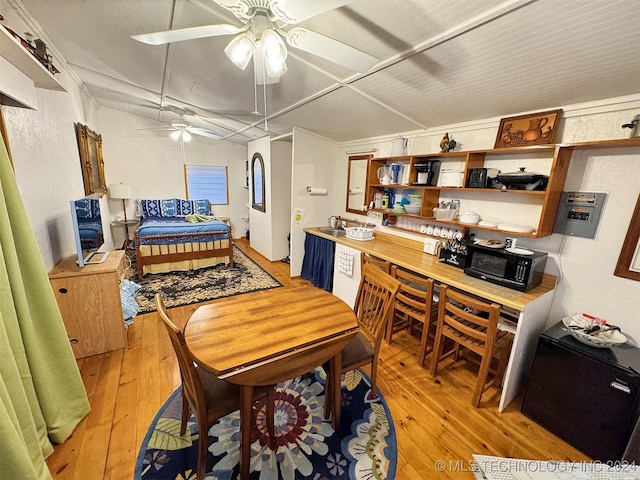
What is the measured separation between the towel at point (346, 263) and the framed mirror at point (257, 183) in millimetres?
2258

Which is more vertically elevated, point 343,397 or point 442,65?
point 442,65

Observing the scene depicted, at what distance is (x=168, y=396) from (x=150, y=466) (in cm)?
49

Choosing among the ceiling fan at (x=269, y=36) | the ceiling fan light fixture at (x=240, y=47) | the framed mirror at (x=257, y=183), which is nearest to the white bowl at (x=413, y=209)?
the ceiling fan at (x=269, y=36)

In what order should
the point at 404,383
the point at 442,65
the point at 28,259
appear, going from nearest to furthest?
1. the point at 28,259
2. the point at 442,65
3. the point at 404,383

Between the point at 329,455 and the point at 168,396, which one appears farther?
the point at 168,396

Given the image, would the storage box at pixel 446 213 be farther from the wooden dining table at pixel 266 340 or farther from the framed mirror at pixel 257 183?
the framed mirror at pixel 257 183

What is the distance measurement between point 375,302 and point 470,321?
68 cm

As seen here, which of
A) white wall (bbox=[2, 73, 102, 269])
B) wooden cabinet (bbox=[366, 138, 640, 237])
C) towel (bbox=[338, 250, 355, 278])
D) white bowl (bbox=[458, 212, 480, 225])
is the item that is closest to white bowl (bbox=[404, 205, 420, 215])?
wooden cabinet (bbox=[366, 138, 640, 237])

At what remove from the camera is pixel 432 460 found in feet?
4.86

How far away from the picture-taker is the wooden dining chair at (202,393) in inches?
44.7

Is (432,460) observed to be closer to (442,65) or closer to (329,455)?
(329,455)

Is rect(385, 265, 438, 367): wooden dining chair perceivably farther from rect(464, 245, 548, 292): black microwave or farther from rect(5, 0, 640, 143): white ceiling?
rect(5, 0, 640, 143): white ceiling

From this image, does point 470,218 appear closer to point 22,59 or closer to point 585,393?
point 585,393

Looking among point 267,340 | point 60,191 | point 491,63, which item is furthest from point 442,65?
point 60,191
